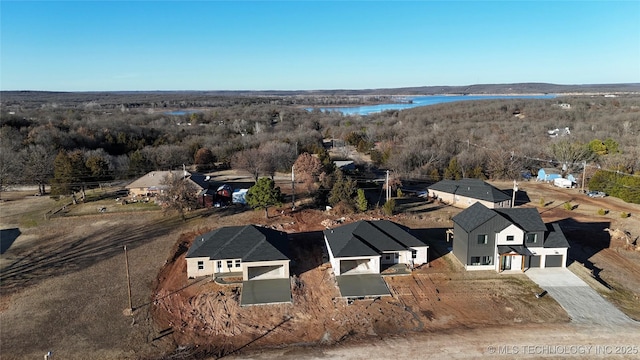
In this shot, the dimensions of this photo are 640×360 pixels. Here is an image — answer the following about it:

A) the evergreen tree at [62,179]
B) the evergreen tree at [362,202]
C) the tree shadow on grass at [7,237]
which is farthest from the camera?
the evergreen tree at [62,179]

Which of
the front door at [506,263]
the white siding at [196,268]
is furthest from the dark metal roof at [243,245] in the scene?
the front door at [506,263]

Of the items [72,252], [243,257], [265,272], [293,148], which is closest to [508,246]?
[265,272]

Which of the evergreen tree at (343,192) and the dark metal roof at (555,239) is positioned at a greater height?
the evergreen tree at (343,192)

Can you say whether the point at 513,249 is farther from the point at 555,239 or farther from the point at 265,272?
the point at 265,272

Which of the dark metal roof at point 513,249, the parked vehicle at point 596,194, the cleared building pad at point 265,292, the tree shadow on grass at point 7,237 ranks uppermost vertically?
the dark metal roof at point 513,249

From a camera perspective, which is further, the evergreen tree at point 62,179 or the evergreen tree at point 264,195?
the evergreen tree at point 62,179

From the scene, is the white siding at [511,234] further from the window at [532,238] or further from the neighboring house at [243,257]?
the neighboring house at [243,257]

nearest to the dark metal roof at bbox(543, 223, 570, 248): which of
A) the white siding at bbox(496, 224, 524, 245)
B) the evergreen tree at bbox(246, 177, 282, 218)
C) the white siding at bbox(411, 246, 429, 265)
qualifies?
the white siding at bbox(496, 224, 524, 245)

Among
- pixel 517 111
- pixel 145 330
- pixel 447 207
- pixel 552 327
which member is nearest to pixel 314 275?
pixel 145 330
